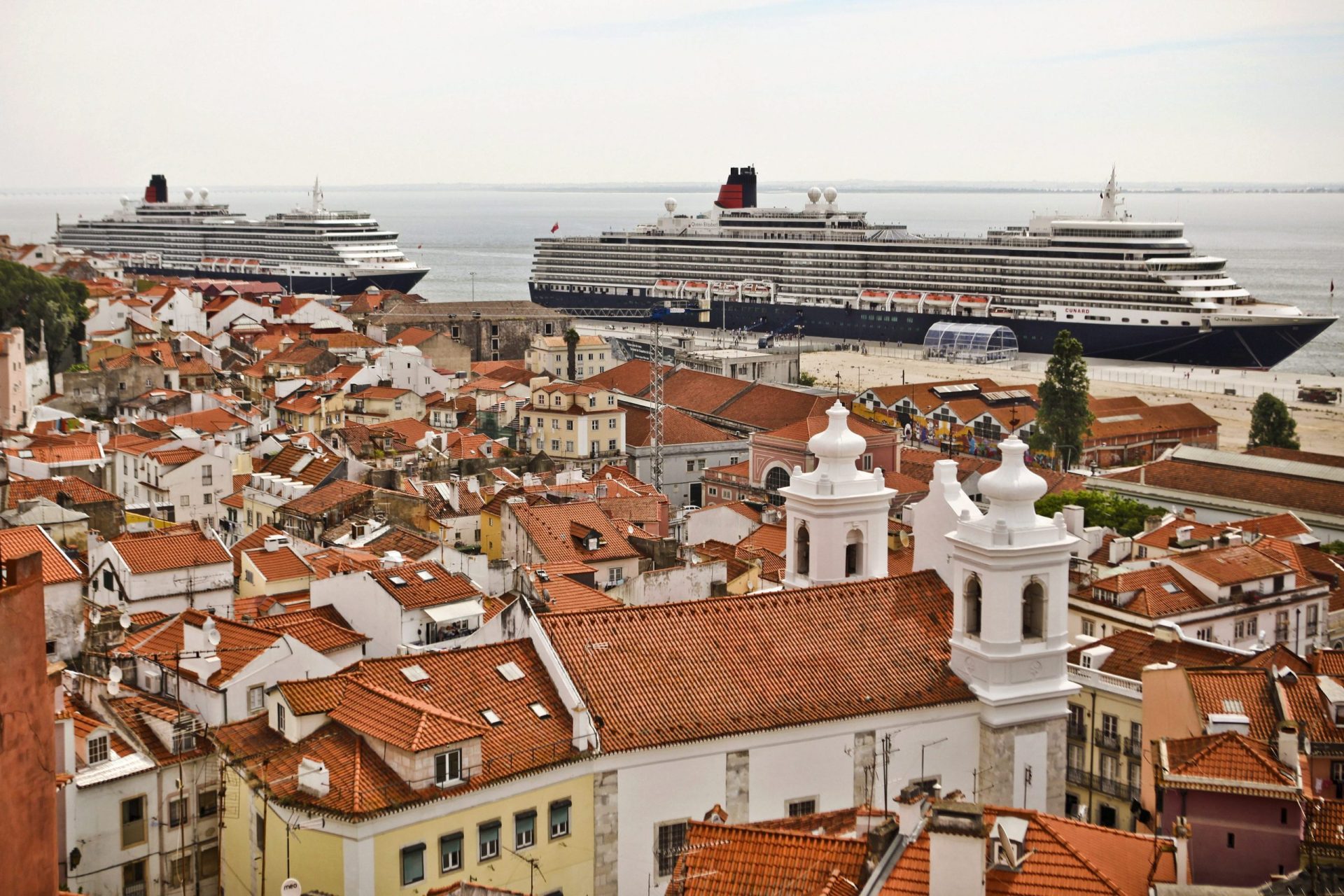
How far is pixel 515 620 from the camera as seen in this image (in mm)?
19234

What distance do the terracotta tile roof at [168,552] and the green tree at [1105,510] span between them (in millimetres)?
21818

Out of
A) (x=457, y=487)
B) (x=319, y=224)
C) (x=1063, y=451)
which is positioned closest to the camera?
(x=457, y=487)

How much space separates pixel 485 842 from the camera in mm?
15891

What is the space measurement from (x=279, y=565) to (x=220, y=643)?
26.9ft

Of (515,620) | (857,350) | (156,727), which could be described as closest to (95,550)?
(156,727)

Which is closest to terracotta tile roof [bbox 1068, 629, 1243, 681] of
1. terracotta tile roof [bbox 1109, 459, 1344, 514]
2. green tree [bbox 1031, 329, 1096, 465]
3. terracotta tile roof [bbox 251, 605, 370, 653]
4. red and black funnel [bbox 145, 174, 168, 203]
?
terracotta tile roof [bbox 251, 605, 370, 653]

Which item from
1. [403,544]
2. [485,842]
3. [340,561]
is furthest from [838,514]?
[403,544]

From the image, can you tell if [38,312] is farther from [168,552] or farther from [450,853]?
[450,853]

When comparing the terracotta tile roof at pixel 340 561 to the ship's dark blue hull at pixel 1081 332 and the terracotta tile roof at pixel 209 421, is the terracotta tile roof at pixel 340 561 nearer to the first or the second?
the terracotta tile roof at pixel 209 421

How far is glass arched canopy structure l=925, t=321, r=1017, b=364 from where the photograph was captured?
11038 centimetres

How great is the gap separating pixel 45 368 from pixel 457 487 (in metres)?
28.8

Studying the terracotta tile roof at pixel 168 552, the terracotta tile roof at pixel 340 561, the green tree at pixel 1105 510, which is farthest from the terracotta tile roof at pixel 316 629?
the green tree at pixel 1105 510

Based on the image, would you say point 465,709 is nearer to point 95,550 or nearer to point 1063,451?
point 95,550

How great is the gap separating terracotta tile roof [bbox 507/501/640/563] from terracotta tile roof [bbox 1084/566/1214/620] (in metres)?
9.12
